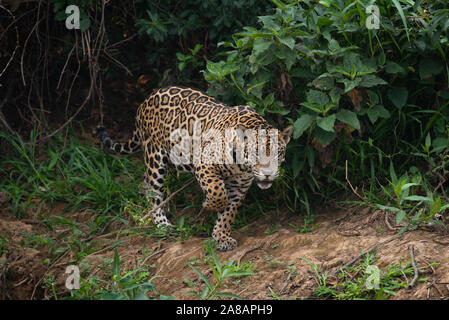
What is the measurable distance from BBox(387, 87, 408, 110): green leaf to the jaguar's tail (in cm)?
296

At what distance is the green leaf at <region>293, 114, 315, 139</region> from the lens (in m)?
5.28

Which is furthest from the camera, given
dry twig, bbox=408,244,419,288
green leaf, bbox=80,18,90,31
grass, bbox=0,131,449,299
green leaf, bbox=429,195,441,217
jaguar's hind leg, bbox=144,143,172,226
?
green leaf, bbox=80,18,90,31

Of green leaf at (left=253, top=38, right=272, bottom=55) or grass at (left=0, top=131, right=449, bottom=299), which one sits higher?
green leaf at (left=253, top=38, right=272, bottom=55)

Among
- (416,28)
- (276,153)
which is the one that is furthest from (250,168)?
(416,28)

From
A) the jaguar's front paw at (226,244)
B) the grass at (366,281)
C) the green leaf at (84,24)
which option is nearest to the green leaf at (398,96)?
the grass at (366,281)

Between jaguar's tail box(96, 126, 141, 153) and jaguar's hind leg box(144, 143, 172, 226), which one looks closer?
jaguar's hind leg box(144, 143, 172, 226)

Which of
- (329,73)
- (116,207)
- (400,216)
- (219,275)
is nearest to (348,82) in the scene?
(329,73)

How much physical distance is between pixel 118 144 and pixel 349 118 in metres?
2.92

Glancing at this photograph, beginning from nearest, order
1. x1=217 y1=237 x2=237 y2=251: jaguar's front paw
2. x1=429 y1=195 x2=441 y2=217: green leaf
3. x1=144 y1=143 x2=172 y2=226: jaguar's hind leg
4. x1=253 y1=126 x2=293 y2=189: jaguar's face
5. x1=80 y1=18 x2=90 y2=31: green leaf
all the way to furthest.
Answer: x1=429 y1=195 x2=441 y2=217: green leaf → x1=253 y1=126 x2=293 y2=189: jaguar's face → x1=217 y1=237 x2=237 y2=251: jaguar's front paw → x1=144 y1=143 x2=172 y2=226: jaguar's hind leg → x1=80 y1=18 x2=90 y2=31: green leaf

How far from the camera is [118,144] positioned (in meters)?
6.93

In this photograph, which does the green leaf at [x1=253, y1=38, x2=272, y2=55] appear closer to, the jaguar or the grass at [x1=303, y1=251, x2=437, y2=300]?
the jaguar

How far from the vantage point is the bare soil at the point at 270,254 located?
4734 millimetres

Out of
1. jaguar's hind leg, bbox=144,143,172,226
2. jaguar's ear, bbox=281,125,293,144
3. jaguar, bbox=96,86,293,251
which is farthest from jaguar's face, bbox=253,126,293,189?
jaguar's hind leg, bbox=144,143,172,226

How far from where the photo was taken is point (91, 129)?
7.85 m
